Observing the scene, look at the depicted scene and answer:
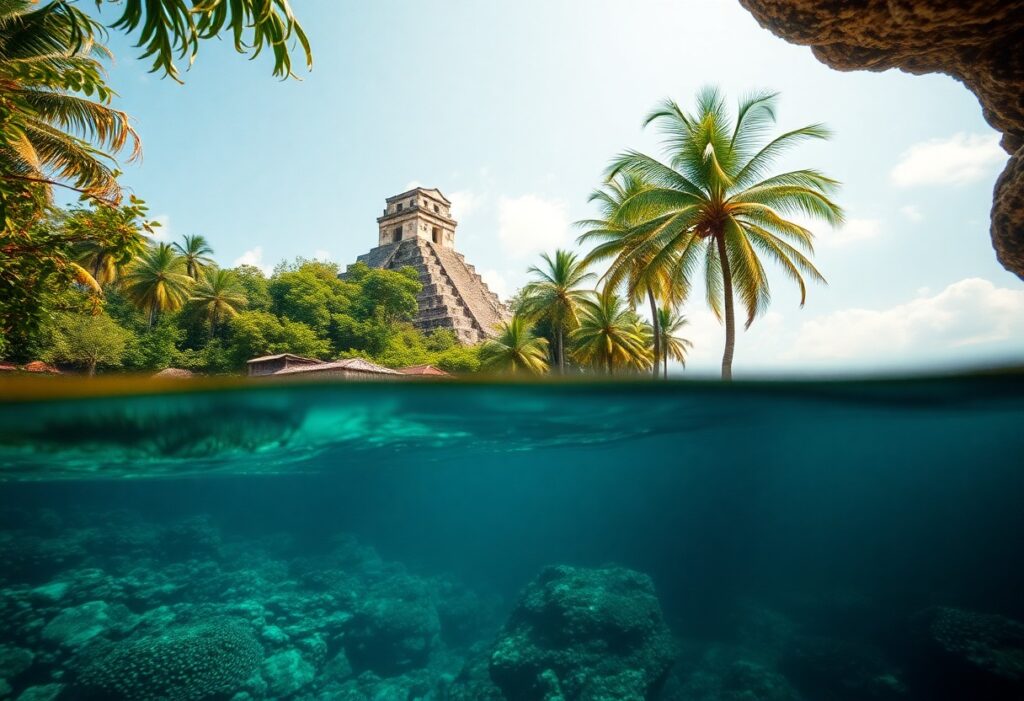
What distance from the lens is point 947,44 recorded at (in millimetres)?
7145

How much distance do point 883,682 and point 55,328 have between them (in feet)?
115

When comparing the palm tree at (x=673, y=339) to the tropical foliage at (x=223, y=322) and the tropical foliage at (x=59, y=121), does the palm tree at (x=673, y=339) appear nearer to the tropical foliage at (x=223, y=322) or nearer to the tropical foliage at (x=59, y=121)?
the tropical foliage at (x=223, y=322)

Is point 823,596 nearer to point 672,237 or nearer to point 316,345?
point 672,237

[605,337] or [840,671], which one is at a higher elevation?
[605,337]

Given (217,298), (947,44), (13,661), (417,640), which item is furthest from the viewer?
(217,298)

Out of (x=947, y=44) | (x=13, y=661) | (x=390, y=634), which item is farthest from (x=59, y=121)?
(x=947, y=44)

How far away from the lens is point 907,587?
14.9m

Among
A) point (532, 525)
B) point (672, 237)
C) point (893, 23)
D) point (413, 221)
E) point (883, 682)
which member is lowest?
point (532, 525)

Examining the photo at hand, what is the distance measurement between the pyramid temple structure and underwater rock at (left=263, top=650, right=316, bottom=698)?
38924 millimetres

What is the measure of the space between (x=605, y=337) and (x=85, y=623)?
23752 millimetres

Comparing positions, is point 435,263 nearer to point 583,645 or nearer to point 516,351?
point 516,351

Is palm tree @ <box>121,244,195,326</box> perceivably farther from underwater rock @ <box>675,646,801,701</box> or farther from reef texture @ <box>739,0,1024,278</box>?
reef texture @ <box>739,0,1024,278</box>

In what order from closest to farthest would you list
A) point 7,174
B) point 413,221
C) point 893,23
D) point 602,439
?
point 7,174
point 893,23
point 602,439
point 413,221

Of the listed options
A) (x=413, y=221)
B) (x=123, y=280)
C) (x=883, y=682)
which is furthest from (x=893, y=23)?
(x=413, y=221)
